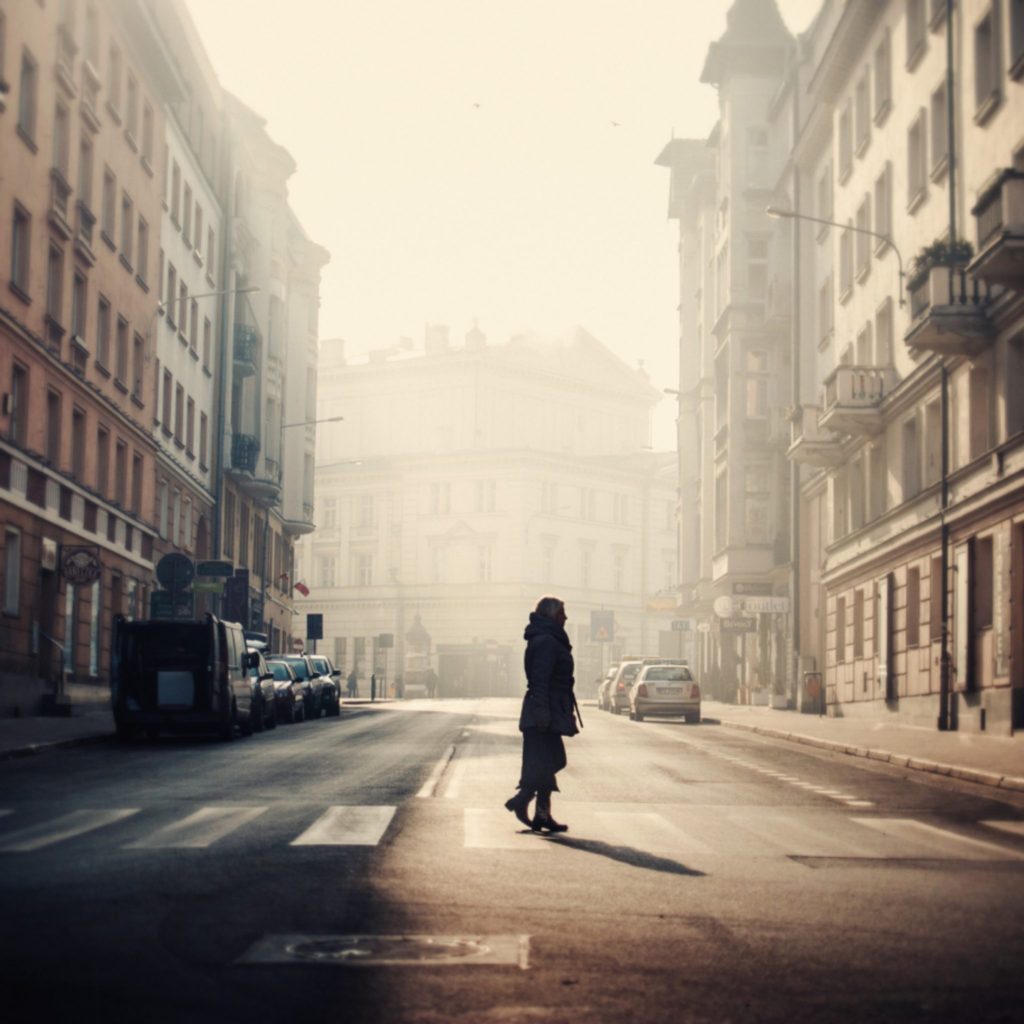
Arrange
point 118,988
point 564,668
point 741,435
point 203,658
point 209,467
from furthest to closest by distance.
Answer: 1. point 741,435
2. point 209,467
3. point 203,658
4. point 564,668
5. point 118,988

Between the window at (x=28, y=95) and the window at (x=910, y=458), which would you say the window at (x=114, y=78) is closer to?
the window at (x=28, y=95)

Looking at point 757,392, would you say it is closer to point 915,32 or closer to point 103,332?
point 915,32

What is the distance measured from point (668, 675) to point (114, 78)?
19757mm

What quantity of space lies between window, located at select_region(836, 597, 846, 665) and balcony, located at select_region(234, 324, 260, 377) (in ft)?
78.5

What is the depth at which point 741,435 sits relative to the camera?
65.9 m

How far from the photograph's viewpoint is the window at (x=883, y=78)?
40938 mm

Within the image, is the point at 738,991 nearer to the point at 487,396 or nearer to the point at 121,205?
the point at 121,205

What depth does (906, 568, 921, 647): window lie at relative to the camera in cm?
3766

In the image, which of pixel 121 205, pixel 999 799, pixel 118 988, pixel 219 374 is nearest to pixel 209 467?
pixel 219 374

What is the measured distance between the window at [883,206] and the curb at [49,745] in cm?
2115

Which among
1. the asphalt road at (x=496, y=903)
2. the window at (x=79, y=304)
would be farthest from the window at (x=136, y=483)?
the asphalt road at (x=496, y=903)

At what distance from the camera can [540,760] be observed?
13.9 metres

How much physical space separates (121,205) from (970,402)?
21.3 metres

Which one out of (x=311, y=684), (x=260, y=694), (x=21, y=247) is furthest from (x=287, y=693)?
(x=21, y=247)
